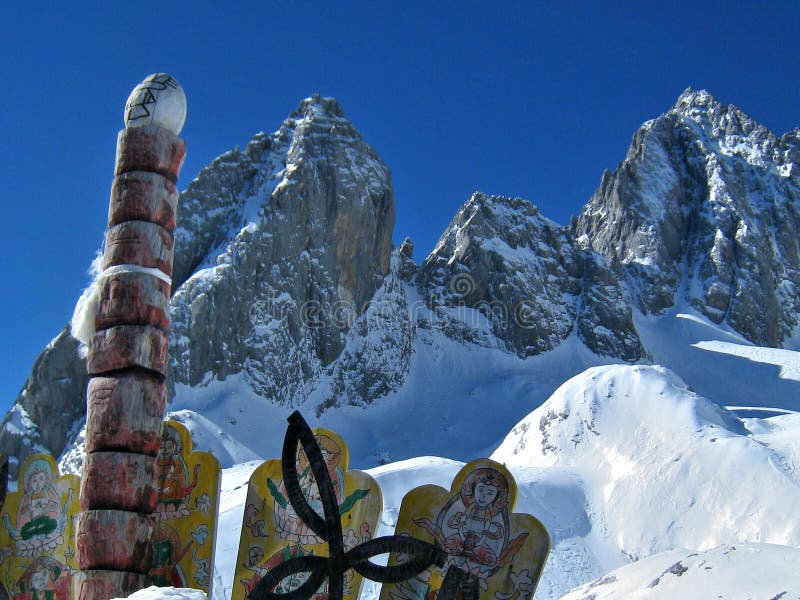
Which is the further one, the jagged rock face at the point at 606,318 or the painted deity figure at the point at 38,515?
the jagged rock face at the point at 606,318

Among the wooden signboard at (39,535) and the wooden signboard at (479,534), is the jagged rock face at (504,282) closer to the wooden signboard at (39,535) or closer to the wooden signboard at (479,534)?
the wooden signboard at (39,535)

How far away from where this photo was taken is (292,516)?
12461 mm

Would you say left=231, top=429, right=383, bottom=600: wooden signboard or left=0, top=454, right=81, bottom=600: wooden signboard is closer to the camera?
left=231, top=429, right=383, bottom=600: wooden signboard

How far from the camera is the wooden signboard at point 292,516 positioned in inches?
483

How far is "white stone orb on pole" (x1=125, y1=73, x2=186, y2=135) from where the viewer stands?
38.6 ft

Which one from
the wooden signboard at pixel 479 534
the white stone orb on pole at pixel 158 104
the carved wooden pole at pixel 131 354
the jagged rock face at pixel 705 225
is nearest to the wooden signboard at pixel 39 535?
the carved wooden pole at pixel 131 354

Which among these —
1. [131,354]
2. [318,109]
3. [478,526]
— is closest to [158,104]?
[131,354]

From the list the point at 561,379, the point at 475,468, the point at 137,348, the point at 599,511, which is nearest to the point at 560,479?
the point at 599,511

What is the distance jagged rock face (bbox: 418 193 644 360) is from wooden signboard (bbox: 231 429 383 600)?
3084 inches

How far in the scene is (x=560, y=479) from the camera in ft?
134

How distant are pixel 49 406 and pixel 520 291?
148ft

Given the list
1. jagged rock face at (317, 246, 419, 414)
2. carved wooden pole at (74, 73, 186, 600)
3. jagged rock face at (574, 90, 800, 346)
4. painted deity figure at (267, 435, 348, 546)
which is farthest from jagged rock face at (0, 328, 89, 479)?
jagged rock face at (574, 90, 800, 346)

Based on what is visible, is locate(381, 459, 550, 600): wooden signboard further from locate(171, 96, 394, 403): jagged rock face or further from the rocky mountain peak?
the rocky mountain peak

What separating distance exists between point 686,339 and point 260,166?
46.3 meters
